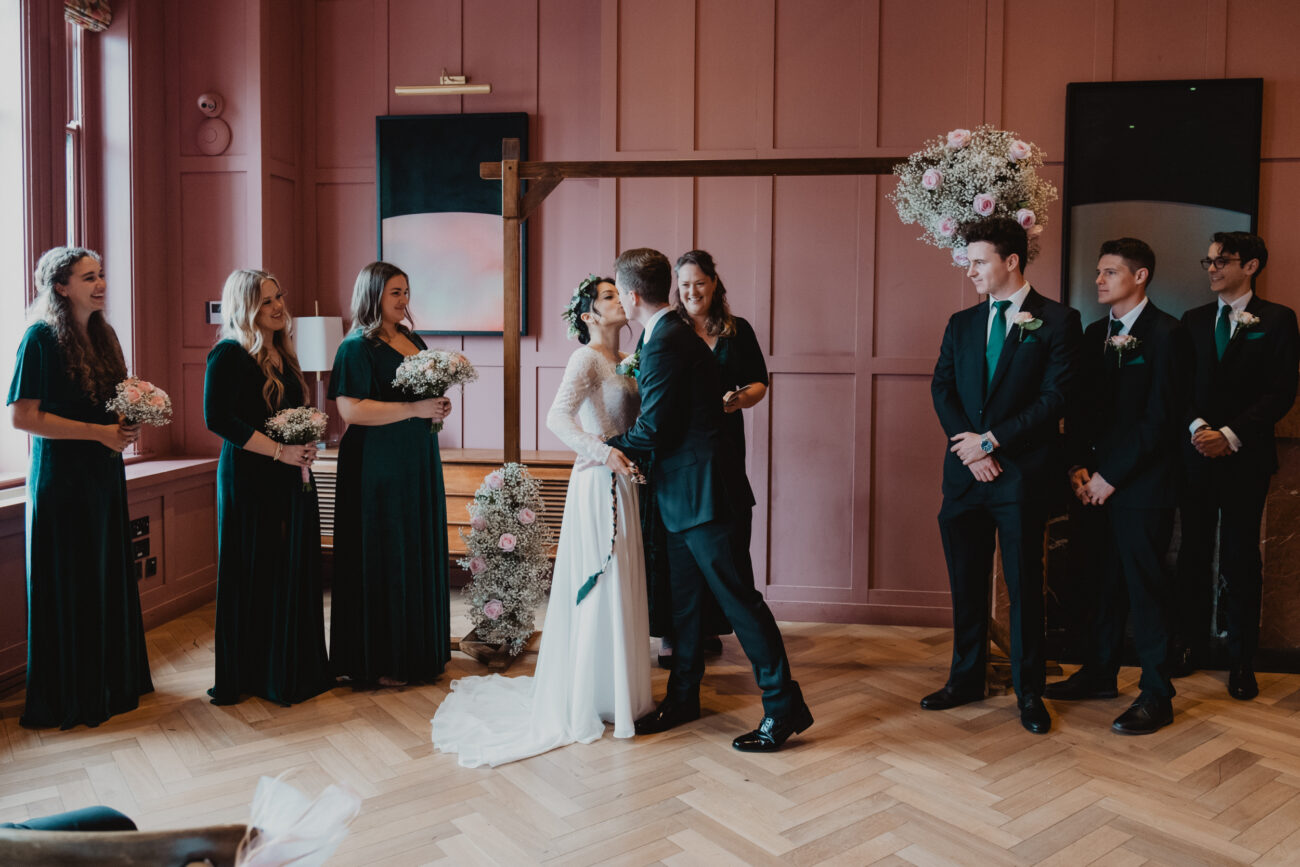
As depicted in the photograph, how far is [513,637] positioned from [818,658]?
148 cm

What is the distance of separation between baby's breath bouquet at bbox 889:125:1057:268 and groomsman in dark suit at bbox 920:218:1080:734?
0.53 ft

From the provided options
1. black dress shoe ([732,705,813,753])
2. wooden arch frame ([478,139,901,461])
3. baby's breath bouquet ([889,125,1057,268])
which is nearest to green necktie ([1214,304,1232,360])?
baby's breath bouquet ([889,125,1057,268])

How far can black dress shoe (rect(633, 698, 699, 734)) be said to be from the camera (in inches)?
140

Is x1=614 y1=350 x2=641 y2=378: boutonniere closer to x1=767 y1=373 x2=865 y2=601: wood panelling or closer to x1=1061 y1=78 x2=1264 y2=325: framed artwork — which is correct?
x1=767 y1=373 x2=865 y2=601: wood panelling

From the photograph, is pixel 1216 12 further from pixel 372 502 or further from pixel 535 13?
pixel 372 502

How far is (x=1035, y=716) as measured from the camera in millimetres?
3592

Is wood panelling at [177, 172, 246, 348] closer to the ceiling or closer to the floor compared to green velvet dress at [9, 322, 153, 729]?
closer to the ceiling

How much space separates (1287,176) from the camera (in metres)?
4.74

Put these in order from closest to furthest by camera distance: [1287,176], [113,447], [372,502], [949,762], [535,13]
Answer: [949,762] < [113,447] < [372,502] < [1287,176] < [535,13]

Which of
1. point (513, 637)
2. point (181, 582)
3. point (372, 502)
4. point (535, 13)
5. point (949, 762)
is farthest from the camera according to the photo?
point (535, 13)

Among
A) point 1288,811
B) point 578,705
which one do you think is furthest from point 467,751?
point 1288,811

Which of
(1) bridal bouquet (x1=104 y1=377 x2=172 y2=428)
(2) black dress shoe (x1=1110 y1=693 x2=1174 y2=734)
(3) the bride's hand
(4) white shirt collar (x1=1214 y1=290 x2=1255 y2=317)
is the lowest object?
(2) black dress shoe (x1=1110 y1=693 x2=1174 y2=734)

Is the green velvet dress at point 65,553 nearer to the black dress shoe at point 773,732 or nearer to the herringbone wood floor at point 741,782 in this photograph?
the herringbone wood floor at point 741,782

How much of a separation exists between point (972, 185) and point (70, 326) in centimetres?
356
